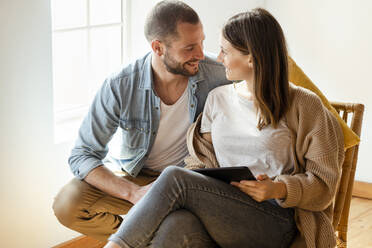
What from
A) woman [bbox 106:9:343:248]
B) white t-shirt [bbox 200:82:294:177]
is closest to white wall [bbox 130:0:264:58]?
white t-shirt [bbox 200:82:294:177]

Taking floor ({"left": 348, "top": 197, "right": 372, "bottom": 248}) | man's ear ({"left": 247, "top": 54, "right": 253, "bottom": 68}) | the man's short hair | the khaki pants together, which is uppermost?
the man's short hair

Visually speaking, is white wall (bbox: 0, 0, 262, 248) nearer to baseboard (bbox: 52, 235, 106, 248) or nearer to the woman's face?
baseboard (bbox: 52, 235, 106, 248)

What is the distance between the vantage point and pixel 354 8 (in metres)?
3.43

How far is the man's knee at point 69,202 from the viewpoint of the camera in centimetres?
230

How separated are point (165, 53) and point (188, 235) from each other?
0.81 m

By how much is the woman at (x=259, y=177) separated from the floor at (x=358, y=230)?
99cm

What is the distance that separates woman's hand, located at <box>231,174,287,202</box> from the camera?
1.93 meters

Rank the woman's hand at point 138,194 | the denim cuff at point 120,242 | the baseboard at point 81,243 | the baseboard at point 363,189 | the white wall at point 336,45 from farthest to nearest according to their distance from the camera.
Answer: the baseboard at point 363,189, the white wall at point 336,45, the baseboard at point 81,243, the woman's hand at point 138,194, the denim cuff at point 120,242

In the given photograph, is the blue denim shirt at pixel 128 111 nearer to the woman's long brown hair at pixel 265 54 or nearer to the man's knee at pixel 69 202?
the man's knee at pixel 69 202

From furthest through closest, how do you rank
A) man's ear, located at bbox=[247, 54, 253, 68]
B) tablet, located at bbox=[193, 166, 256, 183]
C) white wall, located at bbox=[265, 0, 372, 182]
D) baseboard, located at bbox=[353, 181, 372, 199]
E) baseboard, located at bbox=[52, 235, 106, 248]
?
baseboard, located at bbox=[353, 181, 372, 199] → white wall, located at bbox=[265, 0, 372, 182] → baseboard, located at bbox=[52, 235, 106, 248] → man's ear, located at bbox=[247, 54, 253, 68] → tablet, located at bbox=[193, 166, 256, 183]

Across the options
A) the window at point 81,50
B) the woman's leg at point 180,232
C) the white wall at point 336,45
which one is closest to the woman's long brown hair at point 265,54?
the woman's leg at point 180,232

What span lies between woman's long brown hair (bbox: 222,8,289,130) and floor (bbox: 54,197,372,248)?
46.4 inches

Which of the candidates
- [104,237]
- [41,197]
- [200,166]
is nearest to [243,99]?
[200,166]

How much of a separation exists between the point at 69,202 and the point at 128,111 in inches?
16.5
